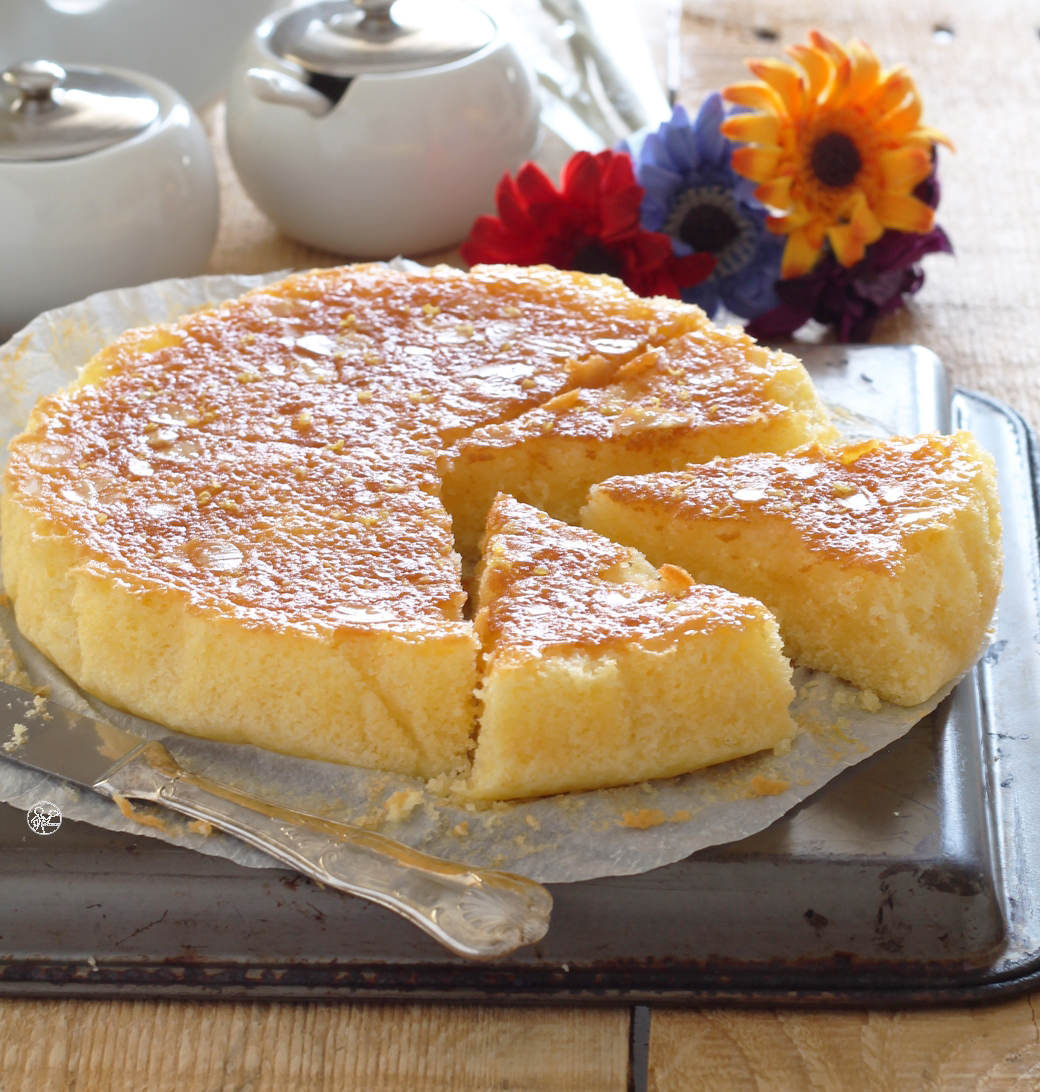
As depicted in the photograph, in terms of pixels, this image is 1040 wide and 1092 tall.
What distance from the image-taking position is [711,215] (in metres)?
3.09

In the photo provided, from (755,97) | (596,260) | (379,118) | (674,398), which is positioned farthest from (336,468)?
(755,97)

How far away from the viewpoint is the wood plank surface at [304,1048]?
1599 mm

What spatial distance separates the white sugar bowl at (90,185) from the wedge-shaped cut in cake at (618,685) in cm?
161

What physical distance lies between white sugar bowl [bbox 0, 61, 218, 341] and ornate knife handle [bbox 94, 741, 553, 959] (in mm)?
1578

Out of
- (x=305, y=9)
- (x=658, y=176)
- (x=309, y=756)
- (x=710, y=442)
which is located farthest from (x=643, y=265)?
(x=309, y=756)

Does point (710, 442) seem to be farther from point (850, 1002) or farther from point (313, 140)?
point (313, 140)

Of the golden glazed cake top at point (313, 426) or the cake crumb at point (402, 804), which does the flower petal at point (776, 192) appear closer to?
the golden glazed cake top at point (313, 426)

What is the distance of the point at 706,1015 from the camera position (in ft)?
5.45

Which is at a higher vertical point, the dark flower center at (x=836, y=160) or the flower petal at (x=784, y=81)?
the flower petal at (x=784, y=81)

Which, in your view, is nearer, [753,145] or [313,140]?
[753,145]

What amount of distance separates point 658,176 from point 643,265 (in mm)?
242

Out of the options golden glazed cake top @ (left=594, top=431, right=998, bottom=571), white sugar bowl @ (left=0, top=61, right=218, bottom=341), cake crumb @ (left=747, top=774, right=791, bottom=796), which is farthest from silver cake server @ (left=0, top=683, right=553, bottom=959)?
white sugar bowl @ (left=0, top=61, right=218, bottom=341)

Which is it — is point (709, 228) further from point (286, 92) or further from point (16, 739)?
point (16, 739)

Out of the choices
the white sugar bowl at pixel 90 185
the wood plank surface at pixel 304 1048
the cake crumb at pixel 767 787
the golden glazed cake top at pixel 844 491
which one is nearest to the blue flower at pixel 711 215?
the golden glazed cake top at pixel 844 491
